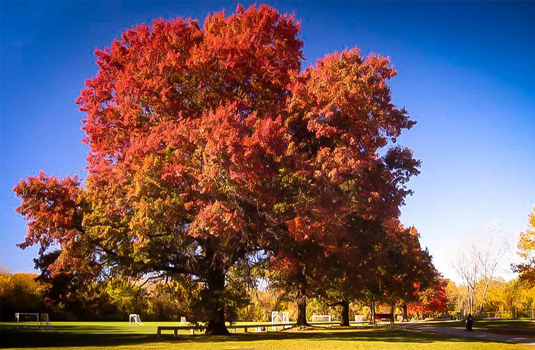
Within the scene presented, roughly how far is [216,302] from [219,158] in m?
9.23

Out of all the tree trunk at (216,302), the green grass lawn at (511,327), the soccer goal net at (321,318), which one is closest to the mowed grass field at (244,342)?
the tree trunk at (216,302)

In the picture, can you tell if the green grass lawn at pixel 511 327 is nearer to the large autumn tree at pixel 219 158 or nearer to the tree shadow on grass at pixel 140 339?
the tree shadow on grass at pixel 140 339

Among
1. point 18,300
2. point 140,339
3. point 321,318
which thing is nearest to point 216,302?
point 140,339

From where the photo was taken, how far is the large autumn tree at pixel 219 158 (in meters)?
21.0

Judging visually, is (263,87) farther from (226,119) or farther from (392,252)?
(392,252)

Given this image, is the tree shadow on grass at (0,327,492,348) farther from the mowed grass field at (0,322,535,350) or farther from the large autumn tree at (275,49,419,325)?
the large autumn tree at (275,49,419,325)

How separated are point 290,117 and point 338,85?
2.80 meters

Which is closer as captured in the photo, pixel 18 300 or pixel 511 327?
pixel 511 327

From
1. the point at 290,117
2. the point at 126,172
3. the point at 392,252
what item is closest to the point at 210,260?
the point at 126,172

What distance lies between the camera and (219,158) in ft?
64.4

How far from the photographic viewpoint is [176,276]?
27422 mm

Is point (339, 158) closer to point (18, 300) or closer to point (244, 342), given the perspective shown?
point (244, 342)

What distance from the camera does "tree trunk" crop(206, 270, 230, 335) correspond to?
80.7ft

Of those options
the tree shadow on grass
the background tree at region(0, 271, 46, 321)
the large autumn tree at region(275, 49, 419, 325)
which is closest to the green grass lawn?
the tree shadow on grass
